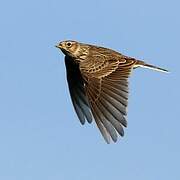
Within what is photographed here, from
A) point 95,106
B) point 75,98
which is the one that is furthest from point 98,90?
point 75,98

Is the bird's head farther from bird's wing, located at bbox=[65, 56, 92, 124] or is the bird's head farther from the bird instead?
bird's wing, located at bbox=[65, 56, 92, 124]

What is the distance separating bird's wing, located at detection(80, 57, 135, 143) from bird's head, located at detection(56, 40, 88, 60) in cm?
99

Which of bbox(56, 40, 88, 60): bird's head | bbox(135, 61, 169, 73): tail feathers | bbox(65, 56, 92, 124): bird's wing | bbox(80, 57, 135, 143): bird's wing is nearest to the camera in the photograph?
bbox(80, 57, 135, 143): bird's wing

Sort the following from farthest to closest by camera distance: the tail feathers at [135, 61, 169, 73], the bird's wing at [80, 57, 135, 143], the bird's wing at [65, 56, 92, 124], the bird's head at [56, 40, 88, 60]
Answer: the bird's head at [56, 40, 88, 60], the bird's wing at [65, 56, 92, 124], the tail feathers at [135, 61, 169, 73], the bird's wing at [80, 57, 135, 143]

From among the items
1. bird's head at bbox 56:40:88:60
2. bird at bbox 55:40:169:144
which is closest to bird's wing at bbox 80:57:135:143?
bird at bbox 55:40:169:144

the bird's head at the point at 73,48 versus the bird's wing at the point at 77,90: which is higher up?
the bird's head at the point at 73,48

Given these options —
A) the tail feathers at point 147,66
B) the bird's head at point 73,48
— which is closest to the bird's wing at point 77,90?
the bird's head at point 73,48

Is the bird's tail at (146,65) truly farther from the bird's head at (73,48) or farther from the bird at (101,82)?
the bird's head at (73,48)

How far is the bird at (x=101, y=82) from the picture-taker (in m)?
11.5

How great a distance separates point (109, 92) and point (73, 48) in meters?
2.57

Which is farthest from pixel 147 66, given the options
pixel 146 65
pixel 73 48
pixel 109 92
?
pixel 109 92

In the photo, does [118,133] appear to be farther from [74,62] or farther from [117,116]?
[74,62]

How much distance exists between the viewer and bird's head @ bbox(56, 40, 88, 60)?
1443 cm

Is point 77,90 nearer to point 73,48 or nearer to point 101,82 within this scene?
point 73,48
